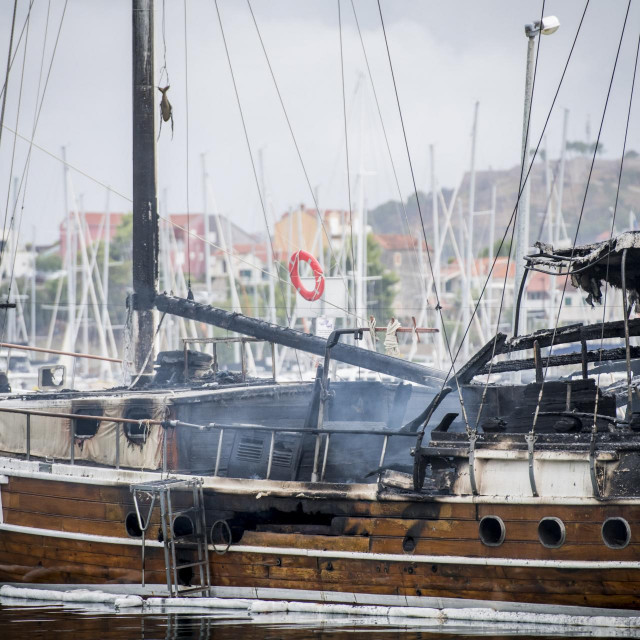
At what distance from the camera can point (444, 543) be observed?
11391 millimetres

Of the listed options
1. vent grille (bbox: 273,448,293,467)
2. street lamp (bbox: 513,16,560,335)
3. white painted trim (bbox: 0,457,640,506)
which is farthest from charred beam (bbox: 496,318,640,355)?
street lamp (bbox: 513,16,560,335)

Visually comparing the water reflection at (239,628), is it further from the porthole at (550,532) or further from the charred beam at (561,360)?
the charred beam at (561,360)

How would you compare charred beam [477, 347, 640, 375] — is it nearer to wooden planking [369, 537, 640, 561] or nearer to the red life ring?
wooden planking [369, 537, 640, 561]

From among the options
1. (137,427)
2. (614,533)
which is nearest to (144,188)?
(137,427)

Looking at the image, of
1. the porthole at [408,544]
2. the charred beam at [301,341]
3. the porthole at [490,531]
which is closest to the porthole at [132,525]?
the charred beam at [301,341]

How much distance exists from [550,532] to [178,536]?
191 inches

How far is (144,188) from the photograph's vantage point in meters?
16.4

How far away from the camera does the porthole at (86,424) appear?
46.2 ft

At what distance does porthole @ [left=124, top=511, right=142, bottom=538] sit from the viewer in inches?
512

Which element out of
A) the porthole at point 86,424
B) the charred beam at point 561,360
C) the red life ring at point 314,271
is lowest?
the porthole at point 86,424

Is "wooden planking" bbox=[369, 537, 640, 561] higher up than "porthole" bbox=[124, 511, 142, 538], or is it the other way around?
"wooden planking" bbox=[369, 537, 640, 561]

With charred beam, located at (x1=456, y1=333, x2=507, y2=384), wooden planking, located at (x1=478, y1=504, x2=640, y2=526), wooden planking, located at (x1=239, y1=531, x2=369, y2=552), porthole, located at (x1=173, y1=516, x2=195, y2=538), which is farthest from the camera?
porthole, located at (x1=173, y1=516, x2=195, y2=538)

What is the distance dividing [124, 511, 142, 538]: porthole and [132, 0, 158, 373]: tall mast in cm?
357

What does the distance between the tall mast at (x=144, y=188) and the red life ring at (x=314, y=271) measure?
141 inches
